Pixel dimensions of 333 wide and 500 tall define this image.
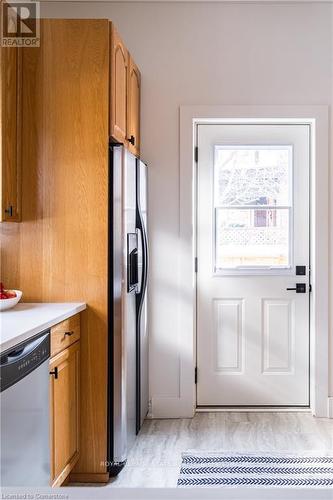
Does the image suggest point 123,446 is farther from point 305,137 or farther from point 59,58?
point 305,137

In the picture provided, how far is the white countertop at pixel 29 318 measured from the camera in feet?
4.43

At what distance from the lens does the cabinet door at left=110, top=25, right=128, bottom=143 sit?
204 centimetres

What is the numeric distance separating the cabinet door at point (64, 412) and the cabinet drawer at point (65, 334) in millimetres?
25

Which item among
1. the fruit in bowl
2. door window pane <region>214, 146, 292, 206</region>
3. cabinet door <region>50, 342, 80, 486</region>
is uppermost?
door window pane <region>214, 146, 292, 206</region>

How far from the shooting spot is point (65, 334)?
1.79 metres

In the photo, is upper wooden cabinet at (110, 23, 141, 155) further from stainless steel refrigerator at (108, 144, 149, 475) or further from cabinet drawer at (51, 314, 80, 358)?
cabinet drawer at (51, 314, 80, 358)

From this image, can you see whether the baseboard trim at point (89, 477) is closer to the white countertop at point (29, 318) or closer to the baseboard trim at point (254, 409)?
the white countertop at point (29, 318)

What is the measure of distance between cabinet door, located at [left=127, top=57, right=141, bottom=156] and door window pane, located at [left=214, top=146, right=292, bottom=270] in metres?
0.48

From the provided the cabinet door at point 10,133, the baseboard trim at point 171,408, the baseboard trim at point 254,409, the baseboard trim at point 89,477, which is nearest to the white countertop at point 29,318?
the cabinet door at point 10,133

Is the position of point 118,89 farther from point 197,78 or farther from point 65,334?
point 65,334

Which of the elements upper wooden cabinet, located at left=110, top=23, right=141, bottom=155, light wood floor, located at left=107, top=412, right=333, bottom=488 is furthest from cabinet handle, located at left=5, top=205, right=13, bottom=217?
light wood floor, located at left=107, top=412, right=333, bottom=488

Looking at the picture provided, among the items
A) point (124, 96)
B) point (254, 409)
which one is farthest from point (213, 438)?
point (124, 96)

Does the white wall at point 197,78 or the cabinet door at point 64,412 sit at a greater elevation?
the white wall at point 197,78

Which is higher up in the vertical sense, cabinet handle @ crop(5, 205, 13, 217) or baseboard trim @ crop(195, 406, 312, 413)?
cabinet handle @ crop(5, 205, 13, 217)
